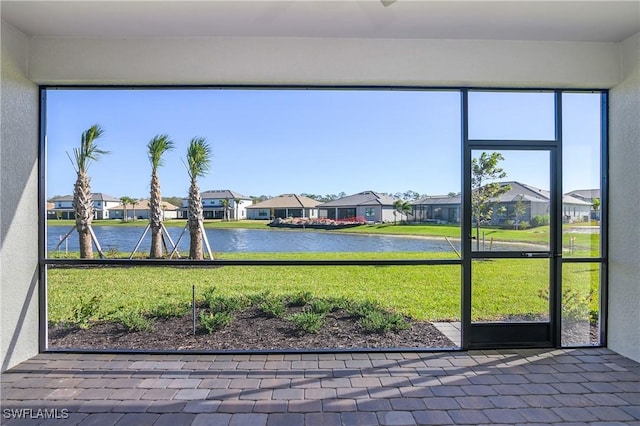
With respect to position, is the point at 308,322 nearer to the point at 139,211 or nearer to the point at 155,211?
the point at 155,211

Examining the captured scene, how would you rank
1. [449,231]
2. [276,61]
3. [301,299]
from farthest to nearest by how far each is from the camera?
[301,299] → [449,231] → [276,61]

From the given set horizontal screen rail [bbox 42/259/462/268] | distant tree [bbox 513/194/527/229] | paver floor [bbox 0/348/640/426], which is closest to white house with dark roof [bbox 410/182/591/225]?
distant tree [bbox 513/194/527/229]

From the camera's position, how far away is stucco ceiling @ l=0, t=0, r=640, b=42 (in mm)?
2777

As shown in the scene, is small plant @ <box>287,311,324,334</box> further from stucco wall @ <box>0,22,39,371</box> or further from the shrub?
stucco wall @ <box>0,22,39,371</box>

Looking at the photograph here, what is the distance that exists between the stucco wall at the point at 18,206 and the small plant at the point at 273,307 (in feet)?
6.95

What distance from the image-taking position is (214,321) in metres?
3.80

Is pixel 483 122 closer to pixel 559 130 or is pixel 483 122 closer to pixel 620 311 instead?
pixel 559 130

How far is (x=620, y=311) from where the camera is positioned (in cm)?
345

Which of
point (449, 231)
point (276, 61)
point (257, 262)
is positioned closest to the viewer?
point (276, 61)

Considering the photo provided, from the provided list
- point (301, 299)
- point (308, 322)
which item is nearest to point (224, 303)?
point (301, 299)

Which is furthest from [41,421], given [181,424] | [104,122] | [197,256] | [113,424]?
[104,122]

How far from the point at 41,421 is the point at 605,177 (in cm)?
498

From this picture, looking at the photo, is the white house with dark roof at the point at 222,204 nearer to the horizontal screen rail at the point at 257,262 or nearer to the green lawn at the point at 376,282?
the green lawn at the point at 376,282

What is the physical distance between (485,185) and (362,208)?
48.6 inches
